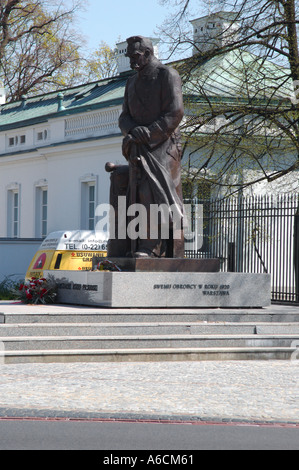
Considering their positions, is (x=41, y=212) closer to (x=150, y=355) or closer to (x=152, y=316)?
(x=152, y=316)

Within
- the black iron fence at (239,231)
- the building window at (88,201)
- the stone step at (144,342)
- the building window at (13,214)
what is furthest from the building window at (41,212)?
the stone step at (144,342)

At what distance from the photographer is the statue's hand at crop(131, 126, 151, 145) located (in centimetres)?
1370

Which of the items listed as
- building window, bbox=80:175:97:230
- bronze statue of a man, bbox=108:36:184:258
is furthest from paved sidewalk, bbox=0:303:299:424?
building window, bbox=80:175:97:230

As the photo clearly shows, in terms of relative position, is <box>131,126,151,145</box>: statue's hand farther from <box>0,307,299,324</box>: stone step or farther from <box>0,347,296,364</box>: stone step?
<box>0,347,296,364</box>: stone step

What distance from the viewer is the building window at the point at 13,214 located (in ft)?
119

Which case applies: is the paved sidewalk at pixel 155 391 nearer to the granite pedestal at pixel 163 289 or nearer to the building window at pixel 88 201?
the granite pedestal at pixel 163 289

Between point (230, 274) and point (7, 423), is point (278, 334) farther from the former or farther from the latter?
point (7, 423)

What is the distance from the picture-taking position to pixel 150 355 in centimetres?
1152

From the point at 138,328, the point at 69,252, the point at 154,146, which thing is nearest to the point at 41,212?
the point at 69,252

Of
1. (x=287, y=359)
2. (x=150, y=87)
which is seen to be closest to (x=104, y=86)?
(x=150, y=87)

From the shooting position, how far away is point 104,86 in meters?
36.1

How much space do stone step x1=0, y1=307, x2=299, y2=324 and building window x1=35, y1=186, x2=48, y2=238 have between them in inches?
855

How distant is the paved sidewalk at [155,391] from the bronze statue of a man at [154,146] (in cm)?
295

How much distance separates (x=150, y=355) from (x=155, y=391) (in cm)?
236
